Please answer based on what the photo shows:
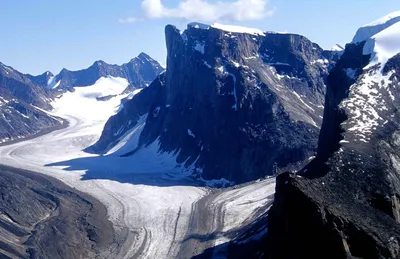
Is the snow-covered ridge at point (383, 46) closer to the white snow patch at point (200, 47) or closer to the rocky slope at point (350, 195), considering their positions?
the rocky slope at point (350, 195)

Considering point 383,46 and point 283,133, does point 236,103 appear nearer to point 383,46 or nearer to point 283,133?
point 283,133

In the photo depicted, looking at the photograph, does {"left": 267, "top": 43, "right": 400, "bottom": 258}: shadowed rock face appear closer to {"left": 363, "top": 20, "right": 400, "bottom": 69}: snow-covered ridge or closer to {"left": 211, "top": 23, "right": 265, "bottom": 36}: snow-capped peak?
{"left": 363, "top": 20, "right": 400, "bottom": 69}: snow-covered ridge

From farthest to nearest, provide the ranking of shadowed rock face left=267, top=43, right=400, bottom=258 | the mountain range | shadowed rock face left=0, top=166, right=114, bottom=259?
shadowed rock face left=0, top=166, right=114, bottom=259 → the mountain range → shadowed rock face left=267, top=43, right=400, bottom=258

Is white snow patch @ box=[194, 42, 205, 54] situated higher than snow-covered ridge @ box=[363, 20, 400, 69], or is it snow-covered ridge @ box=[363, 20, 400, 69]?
white snow patch @ box=[194, 42, 205, 54]

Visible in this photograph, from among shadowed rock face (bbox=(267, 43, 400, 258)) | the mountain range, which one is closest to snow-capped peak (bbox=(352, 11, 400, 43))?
the mountain range

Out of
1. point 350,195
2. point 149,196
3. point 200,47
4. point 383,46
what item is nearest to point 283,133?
point 383,46

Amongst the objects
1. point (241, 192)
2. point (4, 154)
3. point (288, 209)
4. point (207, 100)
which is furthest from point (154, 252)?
point (4, 154)

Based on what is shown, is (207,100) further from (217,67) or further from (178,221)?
(178,221)
